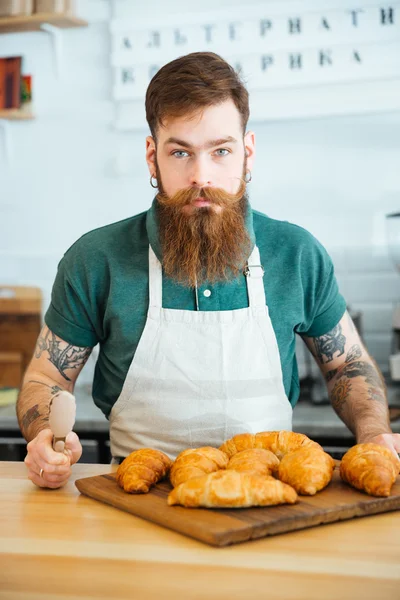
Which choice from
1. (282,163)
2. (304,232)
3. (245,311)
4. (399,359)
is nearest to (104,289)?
(245,311)

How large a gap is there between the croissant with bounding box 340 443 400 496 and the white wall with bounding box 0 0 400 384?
2.14 metres

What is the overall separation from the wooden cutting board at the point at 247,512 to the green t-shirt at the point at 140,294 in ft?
1.90

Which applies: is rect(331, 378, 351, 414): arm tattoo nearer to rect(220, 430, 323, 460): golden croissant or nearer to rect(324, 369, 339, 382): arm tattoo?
rect(324, 369, 339, 382): arm tattoo

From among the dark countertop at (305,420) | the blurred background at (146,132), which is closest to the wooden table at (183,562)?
the dark countertop at (305,420)

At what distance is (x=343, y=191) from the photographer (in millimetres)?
3529

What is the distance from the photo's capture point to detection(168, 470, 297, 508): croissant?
128cm

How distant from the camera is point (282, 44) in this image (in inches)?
135

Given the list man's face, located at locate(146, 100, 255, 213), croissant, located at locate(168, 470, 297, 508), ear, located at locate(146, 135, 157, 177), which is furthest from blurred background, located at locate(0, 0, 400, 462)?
croissant, located at locate(168, 470, 297, 508)

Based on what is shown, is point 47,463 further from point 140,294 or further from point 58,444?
point 140,294

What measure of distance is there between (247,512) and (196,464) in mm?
172

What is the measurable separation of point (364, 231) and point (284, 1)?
1.04 m

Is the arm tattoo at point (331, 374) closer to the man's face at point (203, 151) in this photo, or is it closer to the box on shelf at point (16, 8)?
the man's face at point (203, 151)

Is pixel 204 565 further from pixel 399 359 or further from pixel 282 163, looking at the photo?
pixel 282 163

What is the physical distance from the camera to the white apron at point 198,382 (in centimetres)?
186
